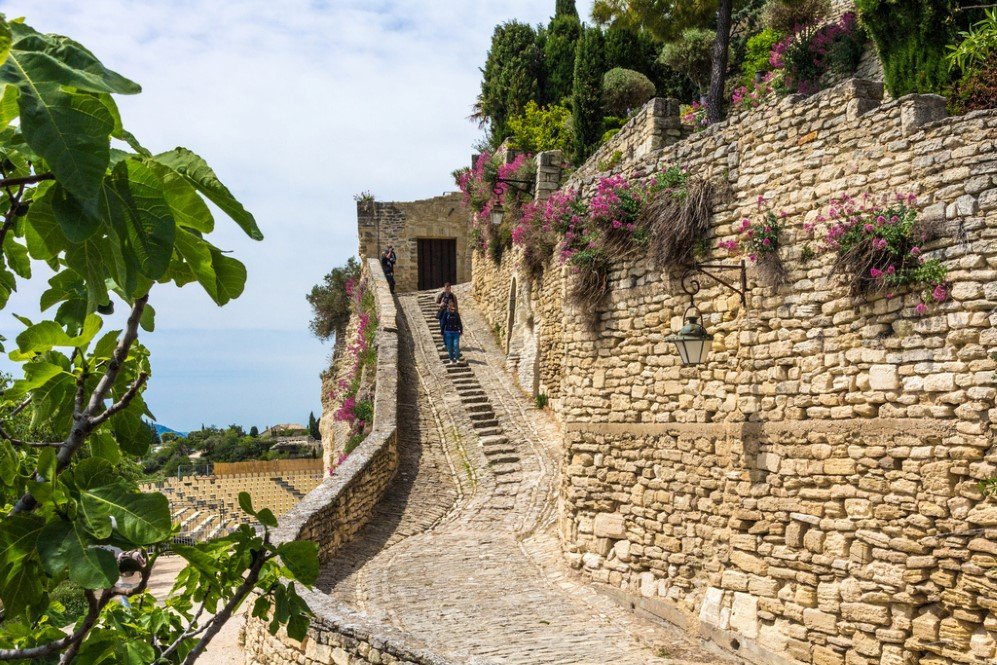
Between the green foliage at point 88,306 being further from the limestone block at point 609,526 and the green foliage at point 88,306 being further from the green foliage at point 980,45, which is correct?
the limestone block at point 609,526

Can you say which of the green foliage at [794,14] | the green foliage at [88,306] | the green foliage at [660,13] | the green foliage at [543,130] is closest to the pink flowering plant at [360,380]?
the green foliage at [543,130]

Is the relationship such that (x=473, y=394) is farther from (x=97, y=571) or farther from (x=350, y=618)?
(x=97, y=571)

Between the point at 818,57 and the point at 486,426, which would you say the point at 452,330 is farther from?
the point at 818,57

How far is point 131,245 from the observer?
1.91 metres

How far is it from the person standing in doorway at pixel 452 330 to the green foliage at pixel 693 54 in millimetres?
6426

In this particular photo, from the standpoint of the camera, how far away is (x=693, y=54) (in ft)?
58.9

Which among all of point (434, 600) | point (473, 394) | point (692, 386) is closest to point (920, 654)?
point (692, 386)

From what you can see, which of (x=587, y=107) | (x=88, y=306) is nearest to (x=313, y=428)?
(x=587, y=107)

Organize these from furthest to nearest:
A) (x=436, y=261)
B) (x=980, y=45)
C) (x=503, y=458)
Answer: (x=436, y=261), (x=503, y=458), (x=980, y=45)

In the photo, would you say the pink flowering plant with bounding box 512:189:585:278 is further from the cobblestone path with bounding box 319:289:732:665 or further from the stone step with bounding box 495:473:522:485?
the stone step with bounding box 495:473:522:485

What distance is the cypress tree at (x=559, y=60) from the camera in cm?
2523

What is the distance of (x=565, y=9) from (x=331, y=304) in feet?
38.3

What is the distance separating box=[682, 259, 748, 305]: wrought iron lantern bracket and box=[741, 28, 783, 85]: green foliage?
736 cm

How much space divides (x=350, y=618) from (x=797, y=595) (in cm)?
336
